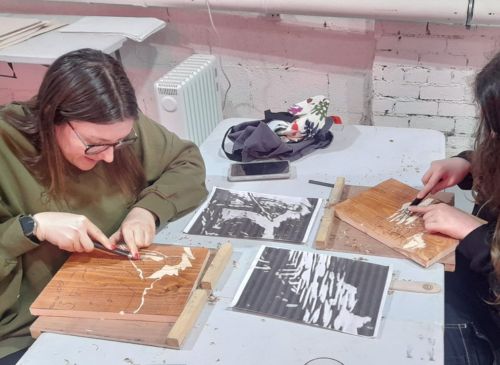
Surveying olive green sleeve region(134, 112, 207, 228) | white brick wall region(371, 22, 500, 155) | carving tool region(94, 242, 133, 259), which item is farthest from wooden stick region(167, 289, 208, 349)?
white brick wall region(371, 22, 500, 155)

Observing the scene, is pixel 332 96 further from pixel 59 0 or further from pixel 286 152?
pixel 59 0

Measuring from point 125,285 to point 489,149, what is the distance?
→ 884 millimetres

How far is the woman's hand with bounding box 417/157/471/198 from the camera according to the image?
1497mm

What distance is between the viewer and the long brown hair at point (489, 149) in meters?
1.19

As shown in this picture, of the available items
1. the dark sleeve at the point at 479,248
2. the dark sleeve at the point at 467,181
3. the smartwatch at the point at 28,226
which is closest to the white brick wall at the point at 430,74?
the dark sleeve at the point at 467,181

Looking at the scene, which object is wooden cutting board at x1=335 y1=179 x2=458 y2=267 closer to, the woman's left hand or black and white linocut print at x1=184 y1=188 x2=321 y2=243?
black and white linocut print at x1=184 y1=188 x2=321 y2=243

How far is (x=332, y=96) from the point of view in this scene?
7.97 ft

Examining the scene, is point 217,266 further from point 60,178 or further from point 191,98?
point 191,98

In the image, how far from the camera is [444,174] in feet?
4.99

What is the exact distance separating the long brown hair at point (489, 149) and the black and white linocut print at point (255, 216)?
0.41m

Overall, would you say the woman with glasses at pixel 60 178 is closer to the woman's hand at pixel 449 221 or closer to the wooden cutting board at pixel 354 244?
the wooden cutting board at pixel 354 244

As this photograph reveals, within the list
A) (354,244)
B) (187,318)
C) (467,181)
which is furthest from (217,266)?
(467,181)

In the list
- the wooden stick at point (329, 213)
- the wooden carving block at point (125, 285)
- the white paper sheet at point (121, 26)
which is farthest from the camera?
the white paper sheet at point (121, 26)

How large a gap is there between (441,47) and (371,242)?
1.08m
